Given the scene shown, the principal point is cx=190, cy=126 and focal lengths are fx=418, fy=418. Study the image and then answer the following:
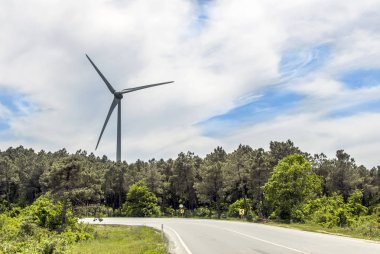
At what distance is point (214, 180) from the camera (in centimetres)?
7506

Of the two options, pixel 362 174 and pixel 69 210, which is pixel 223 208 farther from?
pixel 69 210

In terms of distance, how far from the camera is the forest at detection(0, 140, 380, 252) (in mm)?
44875

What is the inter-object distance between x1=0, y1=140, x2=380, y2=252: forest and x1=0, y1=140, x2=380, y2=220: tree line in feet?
0.59

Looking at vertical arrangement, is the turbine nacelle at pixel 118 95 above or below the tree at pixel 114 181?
above

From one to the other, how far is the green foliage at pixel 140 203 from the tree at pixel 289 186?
32485 millimetres

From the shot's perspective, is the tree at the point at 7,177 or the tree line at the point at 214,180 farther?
the tree at the point at 7,177

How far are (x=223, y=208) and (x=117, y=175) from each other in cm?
2667

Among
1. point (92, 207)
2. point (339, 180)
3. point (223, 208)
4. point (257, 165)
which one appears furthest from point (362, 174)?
point (92, 207)

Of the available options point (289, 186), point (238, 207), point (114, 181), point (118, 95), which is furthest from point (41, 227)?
point (114, 181)

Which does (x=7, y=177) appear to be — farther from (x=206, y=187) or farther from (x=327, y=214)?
(x=327, y=214)

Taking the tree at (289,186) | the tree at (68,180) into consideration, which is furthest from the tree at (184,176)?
the tree at (68,180)

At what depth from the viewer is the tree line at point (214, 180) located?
2454 inches

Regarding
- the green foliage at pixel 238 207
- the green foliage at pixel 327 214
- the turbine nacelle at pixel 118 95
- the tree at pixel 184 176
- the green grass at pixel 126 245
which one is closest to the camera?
the green grass at pixel 126 245

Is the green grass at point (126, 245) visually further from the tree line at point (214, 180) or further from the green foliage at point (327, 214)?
the green foliage at point (327, 214)
